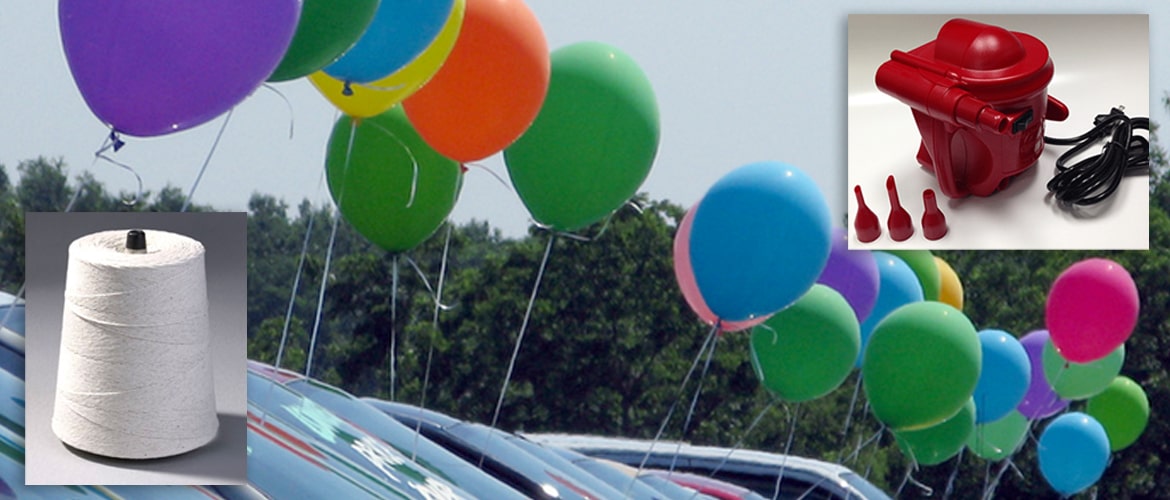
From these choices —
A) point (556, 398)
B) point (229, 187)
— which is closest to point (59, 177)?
point (229, 187)

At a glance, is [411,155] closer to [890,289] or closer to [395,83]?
[395,83]

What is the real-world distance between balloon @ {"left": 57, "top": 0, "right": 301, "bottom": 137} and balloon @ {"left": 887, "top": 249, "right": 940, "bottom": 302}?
103 inches

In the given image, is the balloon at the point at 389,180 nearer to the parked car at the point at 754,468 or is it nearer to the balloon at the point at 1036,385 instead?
the parked car at the point at 754,468

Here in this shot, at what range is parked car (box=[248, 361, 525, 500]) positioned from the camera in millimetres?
4793

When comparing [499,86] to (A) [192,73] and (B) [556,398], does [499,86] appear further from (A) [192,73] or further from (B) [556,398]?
(B) [556,398]

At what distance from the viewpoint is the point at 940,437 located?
5848 mm

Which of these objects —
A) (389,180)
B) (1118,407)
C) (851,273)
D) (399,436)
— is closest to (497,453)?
(399,436)

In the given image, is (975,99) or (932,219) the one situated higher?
(975,99)

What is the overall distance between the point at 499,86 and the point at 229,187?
7.79 metres

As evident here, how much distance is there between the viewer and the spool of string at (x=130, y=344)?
165 inches

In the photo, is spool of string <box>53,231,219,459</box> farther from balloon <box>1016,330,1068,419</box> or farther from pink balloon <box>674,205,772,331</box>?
balloon <box>1016,330,1068,419</box>

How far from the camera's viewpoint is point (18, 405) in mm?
4355

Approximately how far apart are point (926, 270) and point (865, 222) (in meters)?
0.63

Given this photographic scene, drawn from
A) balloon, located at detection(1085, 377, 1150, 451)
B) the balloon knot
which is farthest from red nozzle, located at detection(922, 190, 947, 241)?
balloon, located at detection(1085, 377, 1150, 451)
